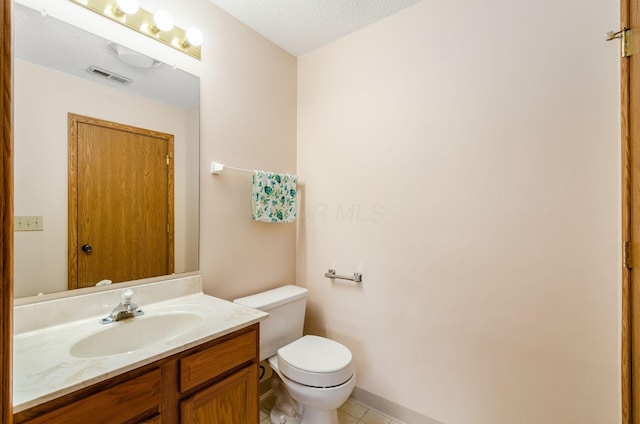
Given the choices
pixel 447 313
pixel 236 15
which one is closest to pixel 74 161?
pixel 236 15

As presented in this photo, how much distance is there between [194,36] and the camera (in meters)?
1.51

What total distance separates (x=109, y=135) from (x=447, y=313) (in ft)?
6.30

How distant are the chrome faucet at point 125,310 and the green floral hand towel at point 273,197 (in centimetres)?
78

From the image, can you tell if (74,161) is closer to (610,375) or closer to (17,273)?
(17,273)

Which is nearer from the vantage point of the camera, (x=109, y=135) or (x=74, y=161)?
(x=74, y=161)

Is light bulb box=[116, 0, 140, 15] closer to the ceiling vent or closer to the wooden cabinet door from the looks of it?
the ceiling vent

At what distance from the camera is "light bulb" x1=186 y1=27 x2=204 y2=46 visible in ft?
4.94

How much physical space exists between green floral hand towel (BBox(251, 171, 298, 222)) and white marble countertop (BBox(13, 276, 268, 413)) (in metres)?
0.65

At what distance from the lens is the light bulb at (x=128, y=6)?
126cm

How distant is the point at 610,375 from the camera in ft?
3.92

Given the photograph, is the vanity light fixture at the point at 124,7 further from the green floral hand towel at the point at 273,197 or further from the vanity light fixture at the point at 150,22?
the green floral hand towel at the point at 273,197

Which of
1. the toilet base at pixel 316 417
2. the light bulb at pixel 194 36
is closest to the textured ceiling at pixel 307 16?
the light bulb at pixel 194 36

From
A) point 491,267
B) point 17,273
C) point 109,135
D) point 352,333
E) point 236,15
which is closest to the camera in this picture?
point 17,273

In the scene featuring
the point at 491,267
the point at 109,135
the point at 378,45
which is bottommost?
the point at 491,267
